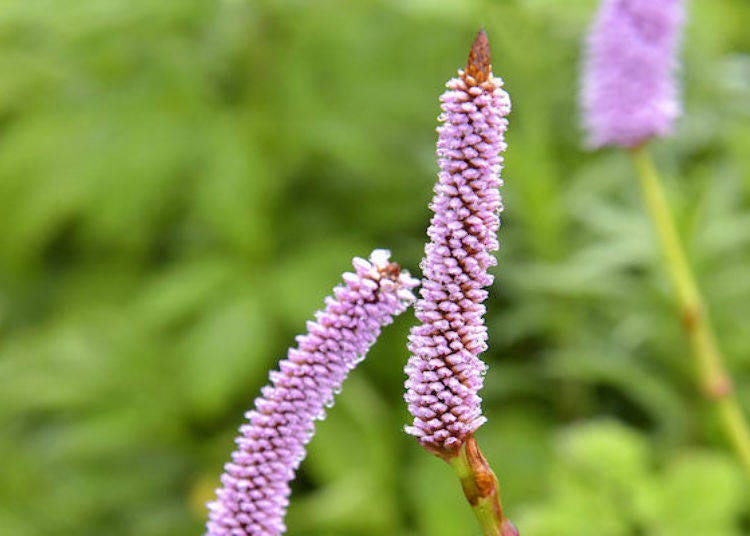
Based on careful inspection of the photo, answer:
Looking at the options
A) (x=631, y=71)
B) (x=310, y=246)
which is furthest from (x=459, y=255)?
(x=310, y=246)

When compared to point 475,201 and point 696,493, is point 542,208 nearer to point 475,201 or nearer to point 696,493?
point 696,493

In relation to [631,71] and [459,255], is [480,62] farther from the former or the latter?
[631,71]

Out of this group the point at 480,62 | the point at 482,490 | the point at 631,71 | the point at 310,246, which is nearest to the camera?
the point at 480,62

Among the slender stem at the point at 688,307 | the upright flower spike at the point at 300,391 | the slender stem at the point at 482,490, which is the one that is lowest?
the slender stem at the point at 482,490

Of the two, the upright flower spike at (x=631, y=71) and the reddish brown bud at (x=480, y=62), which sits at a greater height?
the upright flower spike at (x=631, y=71)

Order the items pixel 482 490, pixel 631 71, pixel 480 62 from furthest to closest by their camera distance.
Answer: pixel 631 71 < pixel 482 490 < pixel 480 62

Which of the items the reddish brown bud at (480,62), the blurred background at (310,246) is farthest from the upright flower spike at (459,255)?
the blurred background at (310,246)

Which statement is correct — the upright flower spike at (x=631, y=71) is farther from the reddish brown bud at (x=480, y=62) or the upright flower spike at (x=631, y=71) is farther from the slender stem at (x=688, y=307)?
the reddish brown bud at (x=480, y=62)

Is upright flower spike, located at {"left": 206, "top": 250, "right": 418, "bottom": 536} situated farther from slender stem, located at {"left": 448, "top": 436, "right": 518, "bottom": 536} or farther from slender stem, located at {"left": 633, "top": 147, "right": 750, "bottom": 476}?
slender stem, located at {"left": 633, "top": 147, "right": 750, "bottom": 476}
